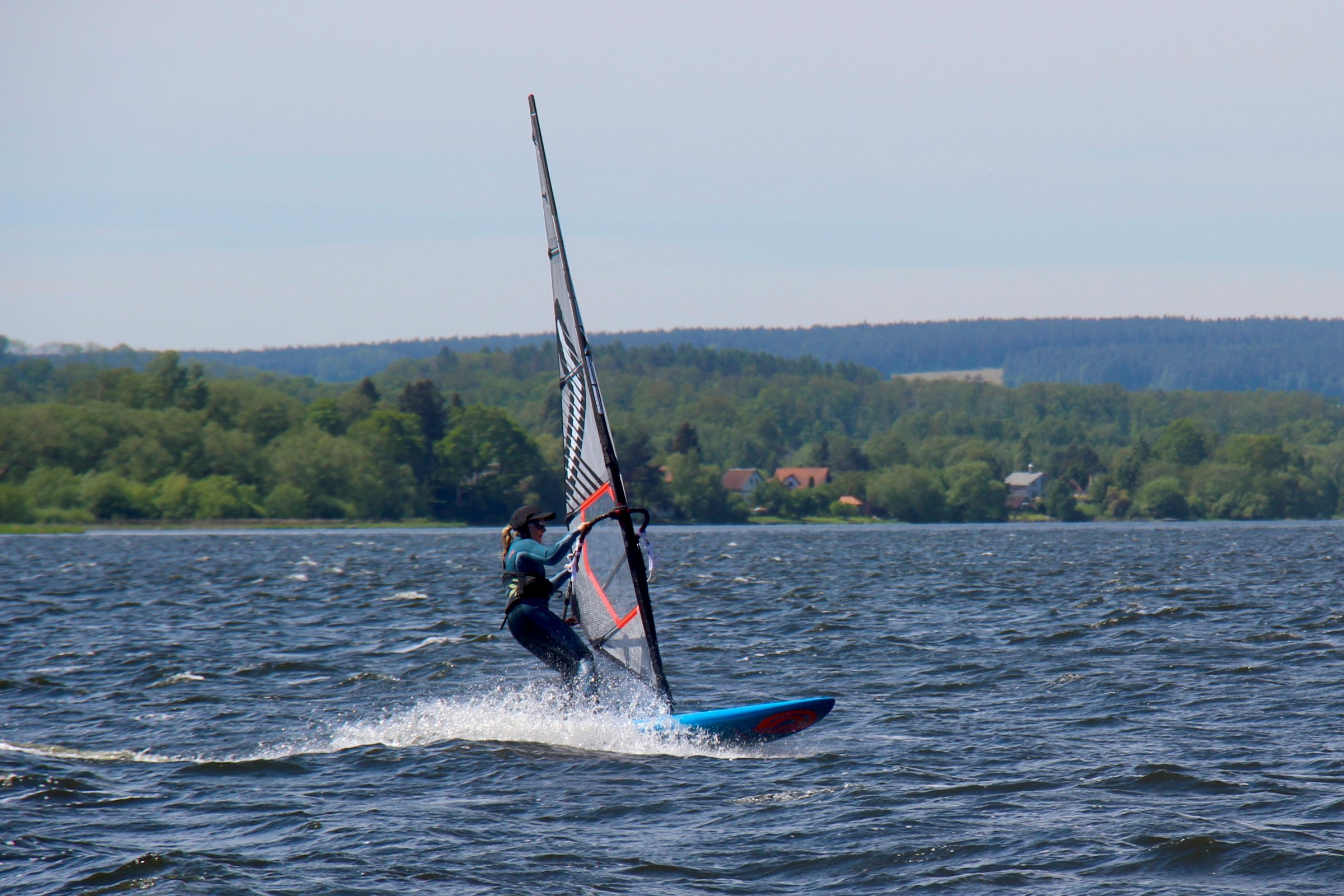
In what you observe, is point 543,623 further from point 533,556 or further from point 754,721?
point 754,721

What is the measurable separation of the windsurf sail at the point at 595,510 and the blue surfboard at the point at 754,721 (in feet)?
0.93

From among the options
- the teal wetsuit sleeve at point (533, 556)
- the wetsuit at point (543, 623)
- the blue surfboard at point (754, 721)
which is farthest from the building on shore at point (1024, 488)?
the teal wetsuit sleeve at point (533, 556)

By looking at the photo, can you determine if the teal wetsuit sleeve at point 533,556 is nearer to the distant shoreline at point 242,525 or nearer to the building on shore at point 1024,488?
the distant shoreline at point 242,525

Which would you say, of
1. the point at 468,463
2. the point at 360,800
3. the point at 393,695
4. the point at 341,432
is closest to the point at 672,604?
the point at 393,695

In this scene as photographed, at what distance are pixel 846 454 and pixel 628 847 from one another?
148022mm

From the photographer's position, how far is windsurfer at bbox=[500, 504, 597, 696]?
41.4ft

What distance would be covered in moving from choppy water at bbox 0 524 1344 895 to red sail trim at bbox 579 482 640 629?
973 millimetres

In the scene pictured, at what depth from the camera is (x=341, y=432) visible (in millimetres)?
122688

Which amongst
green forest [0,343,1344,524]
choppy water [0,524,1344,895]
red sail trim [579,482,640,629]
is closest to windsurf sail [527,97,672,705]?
red sail trim [579,482,640,629]

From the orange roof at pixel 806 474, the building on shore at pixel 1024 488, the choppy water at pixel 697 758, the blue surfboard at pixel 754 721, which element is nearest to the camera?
the choppy water at pixel 697 758

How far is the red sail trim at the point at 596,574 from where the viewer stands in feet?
41.7

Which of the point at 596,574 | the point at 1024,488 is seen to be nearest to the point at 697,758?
the point at 596,574

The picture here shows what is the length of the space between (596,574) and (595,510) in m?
0.60

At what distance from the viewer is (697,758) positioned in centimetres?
1213
